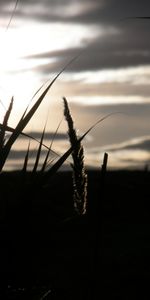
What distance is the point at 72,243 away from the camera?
4176 mm

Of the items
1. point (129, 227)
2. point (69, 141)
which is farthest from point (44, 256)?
point (129, 227)

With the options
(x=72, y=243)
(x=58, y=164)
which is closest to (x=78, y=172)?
(x=58, y=164)

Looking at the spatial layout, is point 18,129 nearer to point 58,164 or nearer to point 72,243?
point 58,164

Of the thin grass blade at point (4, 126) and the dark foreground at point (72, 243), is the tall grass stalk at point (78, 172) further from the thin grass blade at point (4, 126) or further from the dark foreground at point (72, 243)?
the thin grass blade at point (4, 126)

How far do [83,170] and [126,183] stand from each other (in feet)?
49.6

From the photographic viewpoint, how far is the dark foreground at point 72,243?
5.17 feet

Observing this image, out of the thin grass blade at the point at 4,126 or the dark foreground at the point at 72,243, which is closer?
the dark foreground at the point at 72,243

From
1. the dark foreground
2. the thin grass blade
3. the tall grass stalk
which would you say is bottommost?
the dark foreground

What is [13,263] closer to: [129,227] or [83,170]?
[83,170]

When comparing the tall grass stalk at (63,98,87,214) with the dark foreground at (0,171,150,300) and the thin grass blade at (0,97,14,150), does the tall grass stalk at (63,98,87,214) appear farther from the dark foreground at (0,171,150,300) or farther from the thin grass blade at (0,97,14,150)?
the thin grass blade at (0,97,14,150)

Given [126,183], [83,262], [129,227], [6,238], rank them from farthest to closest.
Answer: [126,183] → [129,227] → [83,262] → [6,238]

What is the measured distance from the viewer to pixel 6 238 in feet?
5.11

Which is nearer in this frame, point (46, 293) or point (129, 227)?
point (46, 293)

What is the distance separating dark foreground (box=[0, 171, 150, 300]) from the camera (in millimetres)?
1576
